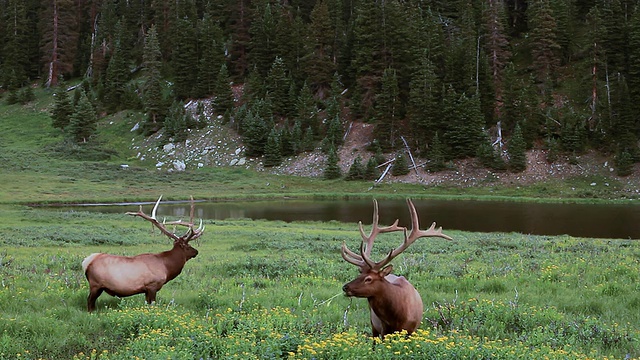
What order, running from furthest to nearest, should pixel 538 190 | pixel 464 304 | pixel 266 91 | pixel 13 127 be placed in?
pixel 13 127 → pixel 266 91 → pixel 538 190 → pixel 464 304

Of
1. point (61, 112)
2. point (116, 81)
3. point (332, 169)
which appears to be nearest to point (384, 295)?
point (332, 169)

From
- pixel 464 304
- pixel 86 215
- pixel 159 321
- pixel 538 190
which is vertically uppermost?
pixel 159 321

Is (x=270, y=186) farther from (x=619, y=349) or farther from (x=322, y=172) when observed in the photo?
(x=619, y=349)

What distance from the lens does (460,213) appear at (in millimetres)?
37969

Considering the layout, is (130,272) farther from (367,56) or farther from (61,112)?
(61,112)

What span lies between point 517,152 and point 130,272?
5003 centimetres

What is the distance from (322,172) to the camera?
5878 centimetres

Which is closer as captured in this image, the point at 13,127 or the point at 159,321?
the point at 159,321

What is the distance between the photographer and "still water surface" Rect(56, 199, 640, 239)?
3158 cm

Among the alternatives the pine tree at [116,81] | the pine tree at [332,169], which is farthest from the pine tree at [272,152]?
the pine tree at [116,81]

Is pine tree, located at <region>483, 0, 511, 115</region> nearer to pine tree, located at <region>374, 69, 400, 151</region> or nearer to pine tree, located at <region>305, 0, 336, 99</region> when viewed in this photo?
pine tree, located at <region>374, 69, 400, 151</region>

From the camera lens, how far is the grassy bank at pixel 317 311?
643 cm

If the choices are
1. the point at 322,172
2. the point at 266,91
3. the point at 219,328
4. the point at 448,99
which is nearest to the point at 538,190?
the point at 448,99

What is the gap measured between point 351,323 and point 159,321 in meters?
2.92
